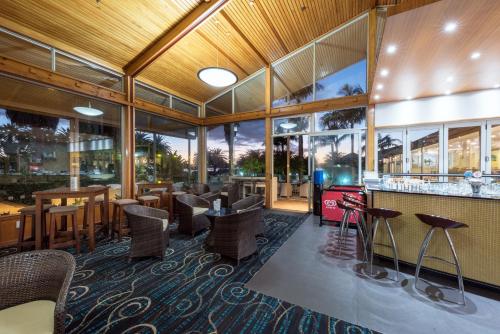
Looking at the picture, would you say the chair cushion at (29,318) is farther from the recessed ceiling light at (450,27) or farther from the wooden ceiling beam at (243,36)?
the wooden ceiling beam at (243,36)

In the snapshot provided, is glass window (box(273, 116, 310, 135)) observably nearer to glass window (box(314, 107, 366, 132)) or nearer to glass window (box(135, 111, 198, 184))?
glass window (box(314, 107, 366, 132))

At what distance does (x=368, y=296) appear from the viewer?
87.4 inches

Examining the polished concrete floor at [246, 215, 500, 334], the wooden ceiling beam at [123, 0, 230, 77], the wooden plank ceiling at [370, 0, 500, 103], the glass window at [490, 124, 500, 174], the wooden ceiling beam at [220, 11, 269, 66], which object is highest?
the wooden ceiling beam at [220, 11, 269, 66]

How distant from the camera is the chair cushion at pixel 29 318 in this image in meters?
1.18

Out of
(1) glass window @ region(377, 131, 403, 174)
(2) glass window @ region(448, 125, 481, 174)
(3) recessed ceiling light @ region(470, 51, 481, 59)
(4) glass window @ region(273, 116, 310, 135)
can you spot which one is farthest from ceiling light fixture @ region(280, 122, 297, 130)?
(3) recessed ceiling light @ region(470, 51, 481, 59)

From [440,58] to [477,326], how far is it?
337 cm

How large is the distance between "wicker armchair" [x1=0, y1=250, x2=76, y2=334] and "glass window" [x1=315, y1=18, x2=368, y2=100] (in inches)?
247

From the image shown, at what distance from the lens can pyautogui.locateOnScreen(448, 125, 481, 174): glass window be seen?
4.71m

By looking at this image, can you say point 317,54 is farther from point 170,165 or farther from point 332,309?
point 332,309

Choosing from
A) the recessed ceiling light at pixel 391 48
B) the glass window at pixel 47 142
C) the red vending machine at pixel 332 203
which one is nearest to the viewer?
the recessed ceiling light at pixel 391 48

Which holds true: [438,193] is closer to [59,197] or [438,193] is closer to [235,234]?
[235,234]

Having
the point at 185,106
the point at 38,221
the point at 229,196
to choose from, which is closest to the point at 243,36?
the point at 185,106

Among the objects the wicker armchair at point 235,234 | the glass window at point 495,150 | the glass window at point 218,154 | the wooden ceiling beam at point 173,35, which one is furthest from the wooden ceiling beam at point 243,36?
the glass window at point 495,150

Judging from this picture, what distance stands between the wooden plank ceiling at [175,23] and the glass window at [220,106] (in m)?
0.90
